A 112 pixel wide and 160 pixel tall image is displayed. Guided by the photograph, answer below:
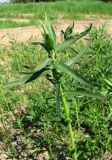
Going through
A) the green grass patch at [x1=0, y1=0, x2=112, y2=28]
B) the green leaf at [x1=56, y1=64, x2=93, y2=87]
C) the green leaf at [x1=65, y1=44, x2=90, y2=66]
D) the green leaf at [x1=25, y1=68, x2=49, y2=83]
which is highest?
the green leaf at [x1=65, y1=44, x2=90, y2=66]

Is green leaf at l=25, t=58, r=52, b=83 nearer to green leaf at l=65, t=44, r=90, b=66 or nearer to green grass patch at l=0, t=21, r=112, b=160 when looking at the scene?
green leaf at l=65, t=44, r=90, b=66

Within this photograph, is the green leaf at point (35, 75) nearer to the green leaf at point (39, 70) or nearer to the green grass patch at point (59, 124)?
the green leaf at point (39, 70)

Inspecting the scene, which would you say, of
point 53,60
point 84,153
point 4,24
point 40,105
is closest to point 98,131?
point 84,153

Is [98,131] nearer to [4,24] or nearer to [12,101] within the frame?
[12,101]

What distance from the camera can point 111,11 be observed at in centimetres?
1645

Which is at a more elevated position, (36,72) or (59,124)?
(36,72)

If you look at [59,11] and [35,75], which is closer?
[35,75]

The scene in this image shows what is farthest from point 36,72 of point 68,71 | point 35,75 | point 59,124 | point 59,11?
point 59,11

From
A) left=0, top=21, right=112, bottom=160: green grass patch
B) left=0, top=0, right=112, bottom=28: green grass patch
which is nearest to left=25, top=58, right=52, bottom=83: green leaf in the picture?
left=0, top=21, right=112, bottom=160: green grass patch

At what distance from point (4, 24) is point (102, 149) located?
933 cm

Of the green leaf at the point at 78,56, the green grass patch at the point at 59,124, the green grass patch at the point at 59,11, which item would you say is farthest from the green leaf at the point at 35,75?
the green grass patch at the point at 59,11

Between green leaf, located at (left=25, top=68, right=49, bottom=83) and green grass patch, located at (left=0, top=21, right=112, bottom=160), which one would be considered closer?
green leaf, located at (left=25, top=68, right=49, bottom=83)

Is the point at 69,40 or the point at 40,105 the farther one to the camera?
the point at 40,105

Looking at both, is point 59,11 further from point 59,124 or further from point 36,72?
point 36,72
